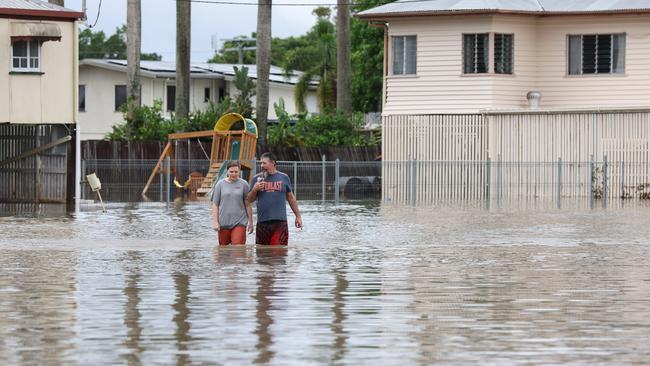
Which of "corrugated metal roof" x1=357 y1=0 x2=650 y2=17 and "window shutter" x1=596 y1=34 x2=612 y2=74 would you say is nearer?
"corrugated metal roof" x1=357 y1=0 x2=650 y2=17

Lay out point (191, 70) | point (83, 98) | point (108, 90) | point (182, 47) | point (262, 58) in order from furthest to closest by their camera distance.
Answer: point (191, 70) → point (83, 98) → point (108, 90) → point (182, 47) → point (262, 58)

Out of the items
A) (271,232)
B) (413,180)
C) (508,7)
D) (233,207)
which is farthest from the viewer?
(508,7)

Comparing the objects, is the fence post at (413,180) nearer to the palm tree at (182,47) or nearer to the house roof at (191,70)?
the palm tree at (182,47)

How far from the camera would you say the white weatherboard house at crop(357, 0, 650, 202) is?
1908 inches

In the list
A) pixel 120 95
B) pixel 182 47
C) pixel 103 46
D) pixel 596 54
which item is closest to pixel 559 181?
pixel 596 54

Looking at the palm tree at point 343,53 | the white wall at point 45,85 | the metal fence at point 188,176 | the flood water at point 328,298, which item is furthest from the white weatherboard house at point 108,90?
the flood water at point 328,298

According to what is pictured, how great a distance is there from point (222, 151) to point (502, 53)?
998cm

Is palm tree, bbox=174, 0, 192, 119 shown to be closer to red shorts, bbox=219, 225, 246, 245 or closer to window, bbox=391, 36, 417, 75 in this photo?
window, bbox=391, 36, 417, 75

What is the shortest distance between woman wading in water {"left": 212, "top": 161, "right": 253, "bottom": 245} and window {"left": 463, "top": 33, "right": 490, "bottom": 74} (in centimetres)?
2760

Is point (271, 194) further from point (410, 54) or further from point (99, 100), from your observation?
point (99, 100)

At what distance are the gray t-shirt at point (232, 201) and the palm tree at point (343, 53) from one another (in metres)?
39.2

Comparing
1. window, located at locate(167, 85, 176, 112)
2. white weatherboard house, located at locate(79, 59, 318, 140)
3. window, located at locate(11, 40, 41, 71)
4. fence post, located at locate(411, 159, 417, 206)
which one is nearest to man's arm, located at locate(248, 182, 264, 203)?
window, located at locate(11, 40, 41, 71)

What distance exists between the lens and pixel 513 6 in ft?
165

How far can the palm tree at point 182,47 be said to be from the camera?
198 ft
